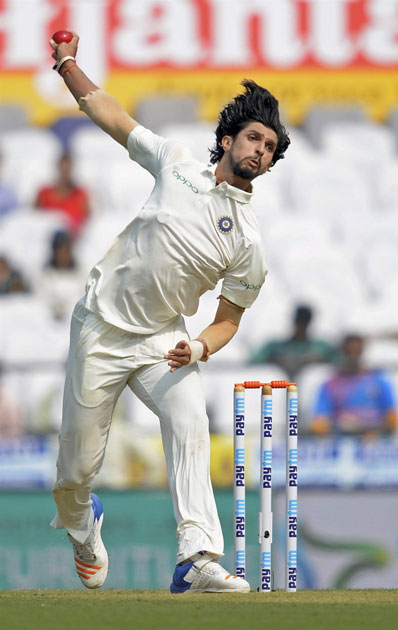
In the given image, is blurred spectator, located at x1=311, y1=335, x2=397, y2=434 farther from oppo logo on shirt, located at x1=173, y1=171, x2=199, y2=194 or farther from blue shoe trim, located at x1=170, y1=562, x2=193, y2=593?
oppo logo on shirt, located at x1=173, y1=171, x2=199, y2=194

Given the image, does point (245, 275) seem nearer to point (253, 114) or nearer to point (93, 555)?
point (253, 114)

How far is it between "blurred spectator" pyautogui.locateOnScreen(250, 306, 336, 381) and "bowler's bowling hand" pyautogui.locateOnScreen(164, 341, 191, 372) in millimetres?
3332

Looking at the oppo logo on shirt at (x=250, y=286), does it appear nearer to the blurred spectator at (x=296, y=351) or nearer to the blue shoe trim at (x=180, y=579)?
the blue shoe trim at (x=180, y=579)

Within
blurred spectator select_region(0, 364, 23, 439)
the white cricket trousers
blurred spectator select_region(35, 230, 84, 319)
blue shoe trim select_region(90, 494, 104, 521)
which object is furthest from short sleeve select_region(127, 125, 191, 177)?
blurred spectator select_region(35, 230, 84, 319)

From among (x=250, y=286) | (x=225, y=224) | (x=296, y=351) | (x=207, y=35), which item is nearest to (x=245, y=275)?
(x=250, y=286)

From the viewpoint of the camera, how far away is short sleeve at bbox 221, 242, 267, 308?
384 centimetres

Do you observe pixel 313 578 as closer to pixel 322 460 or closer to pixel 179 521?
pixel 322 460

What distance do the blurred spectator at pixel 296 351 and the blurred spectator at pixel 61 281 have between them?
51.0 inches

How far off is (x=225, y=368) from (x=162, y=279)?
3.29 meters

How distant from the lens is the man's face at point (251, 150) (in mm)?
3824

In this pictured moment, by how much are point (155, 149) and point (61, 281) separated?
4.00 meters

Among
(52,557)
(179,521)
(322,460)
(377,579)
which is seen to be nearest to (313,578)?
(377,579)

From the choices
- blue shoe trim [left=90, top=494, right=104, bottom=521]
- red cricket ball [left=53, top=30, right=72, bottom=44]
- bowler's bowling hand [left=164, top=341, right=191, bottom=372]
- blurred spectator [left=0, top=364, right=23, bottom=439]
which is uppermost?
red cricket ball [left=53, top=30, right=72, bottom=44]

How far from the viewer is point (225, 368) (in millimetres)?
7047
